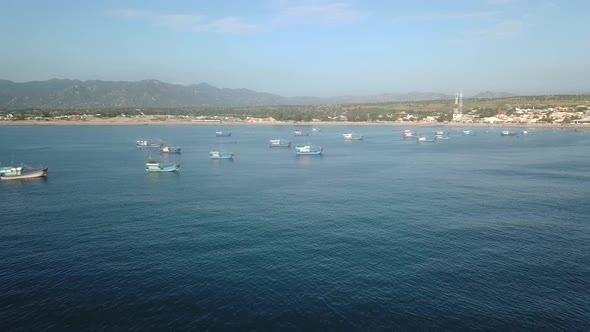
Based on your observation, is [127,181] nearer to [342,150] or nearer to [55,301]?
[55,301]

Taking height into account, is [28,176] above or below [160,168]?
above

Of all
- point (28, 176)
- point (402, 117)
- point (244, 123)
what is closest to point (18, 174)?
→ point (28, 176)

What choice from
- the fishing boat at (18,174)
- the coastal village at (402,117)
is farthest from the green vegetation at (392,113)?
the fishing boat at (18,174)

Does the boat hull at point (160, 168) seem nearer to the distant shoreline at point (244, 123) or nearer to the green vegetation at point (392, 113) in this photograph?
the distant shoreline at point (244, 123)

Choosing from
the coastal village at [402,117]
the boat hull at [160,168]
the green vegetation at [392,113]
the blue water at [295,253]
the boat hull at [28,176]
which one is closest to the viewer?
the blue water at [295,253]

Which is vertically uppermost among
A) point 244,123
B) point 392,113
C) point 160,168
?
point 392,113

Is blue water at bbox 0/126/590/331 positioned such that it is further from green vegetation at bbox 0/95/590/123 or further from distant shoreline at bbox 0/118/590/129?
green vegetation at bbox 0/95/590/123

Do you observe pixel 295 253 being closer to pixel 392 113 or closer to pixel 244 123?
pixel 244 123

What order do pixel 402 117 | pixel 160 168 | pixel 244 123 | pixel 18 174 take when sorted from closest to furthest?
1. pixel 18 174
2. pixel 160 168
3. pixel 244 123
4. pixel 402 117
